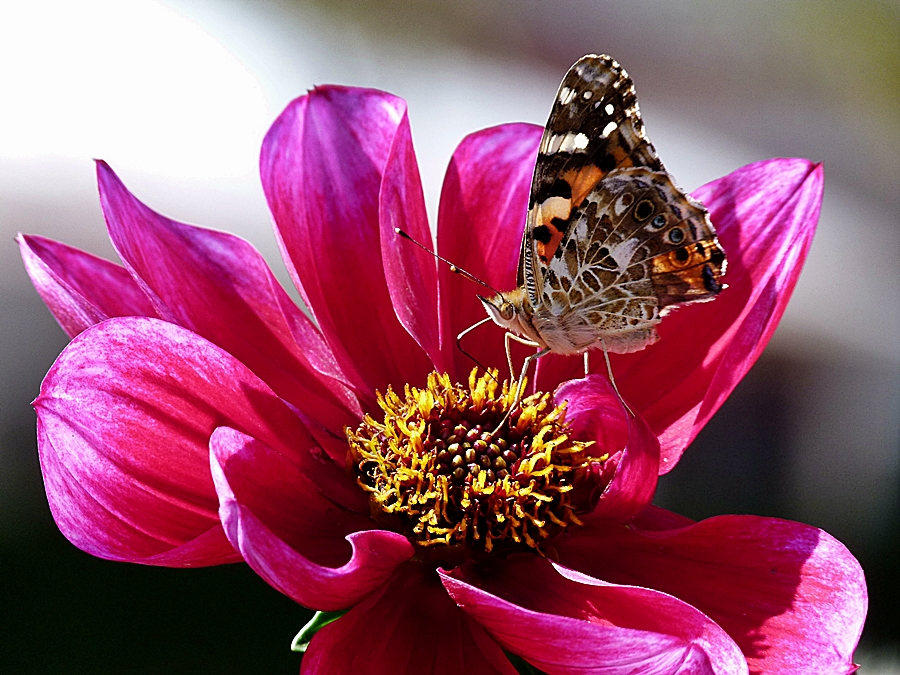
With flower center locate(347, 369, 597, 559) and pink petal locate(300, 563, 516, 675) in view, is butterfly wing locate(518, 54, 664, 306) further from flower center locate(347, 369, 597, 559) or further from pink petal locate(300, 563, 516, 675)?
pink petal locate(300, 563, 516, 675)

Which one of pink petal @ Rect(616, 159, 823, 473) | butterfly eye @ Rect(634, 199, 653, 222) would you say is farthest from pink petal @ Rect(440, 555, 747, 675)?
butterfly eye @ Rect(634, 199, 653, 222)

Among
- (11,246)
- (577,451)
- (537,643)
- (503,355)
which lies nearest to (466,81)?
(11,246)

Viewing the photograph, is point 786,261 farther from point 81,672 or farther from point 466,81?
point 466,81

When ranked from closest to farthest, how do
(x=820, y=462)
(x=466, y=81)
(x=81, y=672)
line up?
(x=81, y=672)
(x=820, y=462)
(x=466, y=81)

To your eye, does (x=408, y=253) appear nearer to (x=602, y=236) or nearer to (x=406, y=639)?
(x=602, y=236)

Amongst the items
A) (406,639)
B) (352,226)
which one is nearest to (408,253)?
(352,226)
